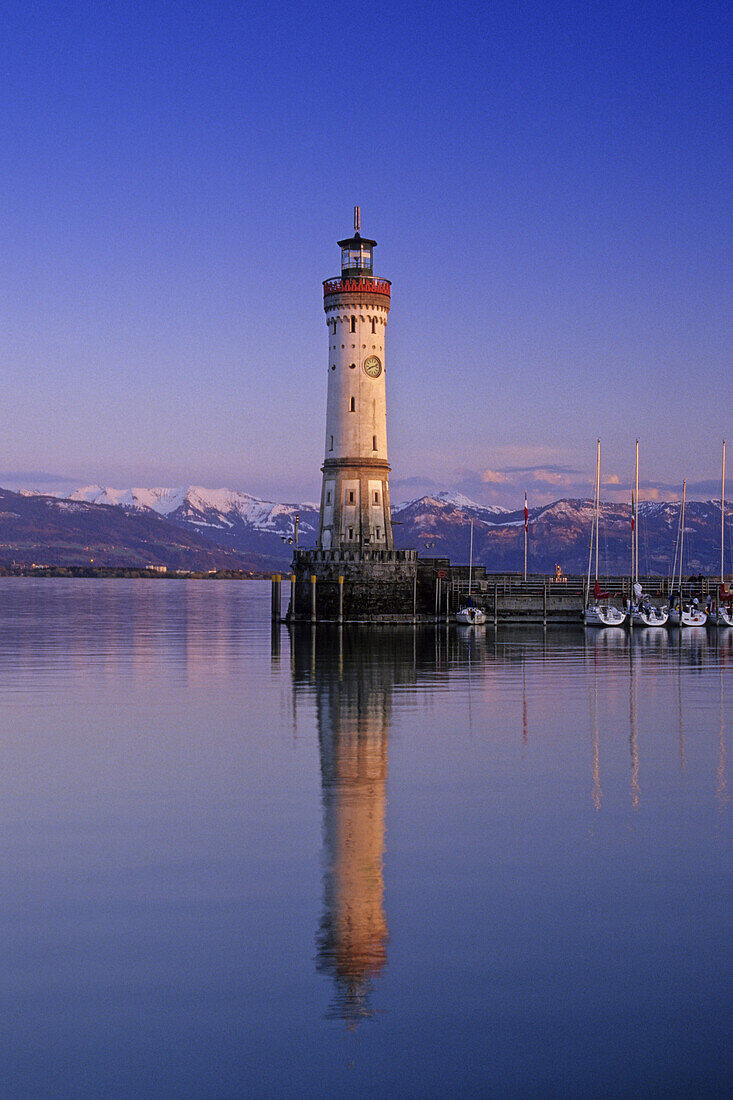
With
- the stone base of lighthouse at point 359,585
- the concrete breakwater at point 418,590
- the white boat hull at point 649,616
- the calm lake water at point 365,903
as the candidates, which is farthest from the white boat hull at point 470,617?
the calm lake water at point 365,903

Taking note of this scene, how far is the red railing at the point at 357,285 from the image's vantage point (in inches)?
3100

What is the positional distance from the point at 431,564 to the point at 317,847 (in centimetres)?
7083

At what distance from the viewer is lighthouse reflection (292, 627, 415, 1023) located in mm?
12078

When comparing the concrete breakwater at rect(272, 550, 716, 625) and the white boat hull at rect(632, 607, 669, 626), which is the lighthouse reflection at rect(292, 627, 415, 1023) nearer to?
the concrete breakwater at rect(272, 550, 716, 625)

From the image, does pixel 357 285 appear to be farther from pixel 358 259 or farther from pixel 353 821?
pixel 353 821

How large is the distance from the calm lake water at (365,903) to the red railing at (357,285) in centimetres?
5051

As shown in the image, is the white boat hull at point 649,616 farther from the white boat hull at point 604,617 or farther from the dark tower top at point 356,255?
the dark tower top at point 356,255

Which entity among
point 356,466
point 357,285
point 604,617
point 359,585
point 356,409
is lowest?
point 604,617

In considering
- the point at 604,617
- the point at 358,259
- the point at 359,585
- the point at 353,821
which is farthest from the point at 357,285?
the point at 353,821

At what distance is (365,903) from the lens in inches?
562

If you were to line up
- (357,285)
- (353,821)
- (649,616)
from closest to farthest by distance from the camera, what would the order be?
(353,821), (357,285), (649,616)

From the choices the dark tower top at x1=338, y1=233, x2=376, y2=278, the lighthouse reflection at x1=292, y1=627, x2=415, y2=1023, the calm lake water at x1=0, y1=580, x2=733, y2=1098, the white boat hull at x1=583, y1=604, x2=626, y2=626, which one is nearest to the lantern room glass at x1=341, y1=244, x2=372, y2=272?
the dark tower top at x1=338, y1=233, x2=376, y2=278

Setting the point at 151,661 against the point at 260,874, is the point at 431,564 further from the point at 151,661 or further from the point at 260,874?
the point at 260,874

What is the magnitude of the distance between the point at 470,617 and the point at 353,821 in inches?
2576
